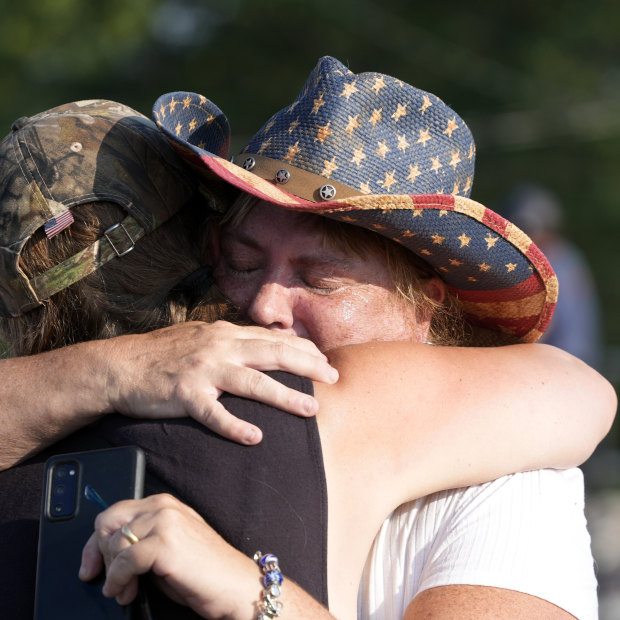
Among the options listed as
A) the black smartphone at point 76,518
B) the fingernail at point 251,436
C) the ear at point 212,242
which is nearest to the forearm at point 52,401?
the black smartphone at point 76,518

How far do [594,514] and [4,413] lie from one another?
6728 millimetres

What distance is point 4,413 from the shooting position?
1.99 m

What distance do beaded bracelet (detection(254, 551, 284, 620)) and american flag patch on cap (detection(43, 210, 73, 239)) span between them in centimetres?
91

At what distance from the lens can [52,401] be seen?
6.29 feet

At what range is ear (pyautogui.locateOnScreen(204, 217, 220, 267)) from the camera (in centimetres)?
248

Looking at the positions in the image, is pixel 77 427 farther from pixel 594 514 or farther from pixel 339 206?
pixel 594 514

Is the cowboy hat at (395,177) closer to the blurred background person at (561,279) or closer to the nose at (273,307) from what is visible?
the nose at (273,307)

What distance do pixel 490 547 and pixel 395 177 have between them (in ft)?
3.03

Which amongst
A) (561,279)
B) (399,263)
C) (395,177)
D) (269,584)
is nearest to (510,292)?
(399,263)

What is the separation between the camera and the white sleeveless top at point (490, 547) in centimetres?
197

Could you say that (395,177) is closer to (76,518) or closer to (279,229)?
(279,229)

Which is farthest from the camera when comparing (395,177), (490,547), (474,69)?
(474,69)

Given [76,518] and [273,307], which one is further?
[273,307]

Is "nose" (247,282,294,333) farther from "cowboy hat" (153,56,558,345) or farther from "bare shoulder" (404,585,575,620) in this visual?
"bare shoulder" (404,585,575,620)
